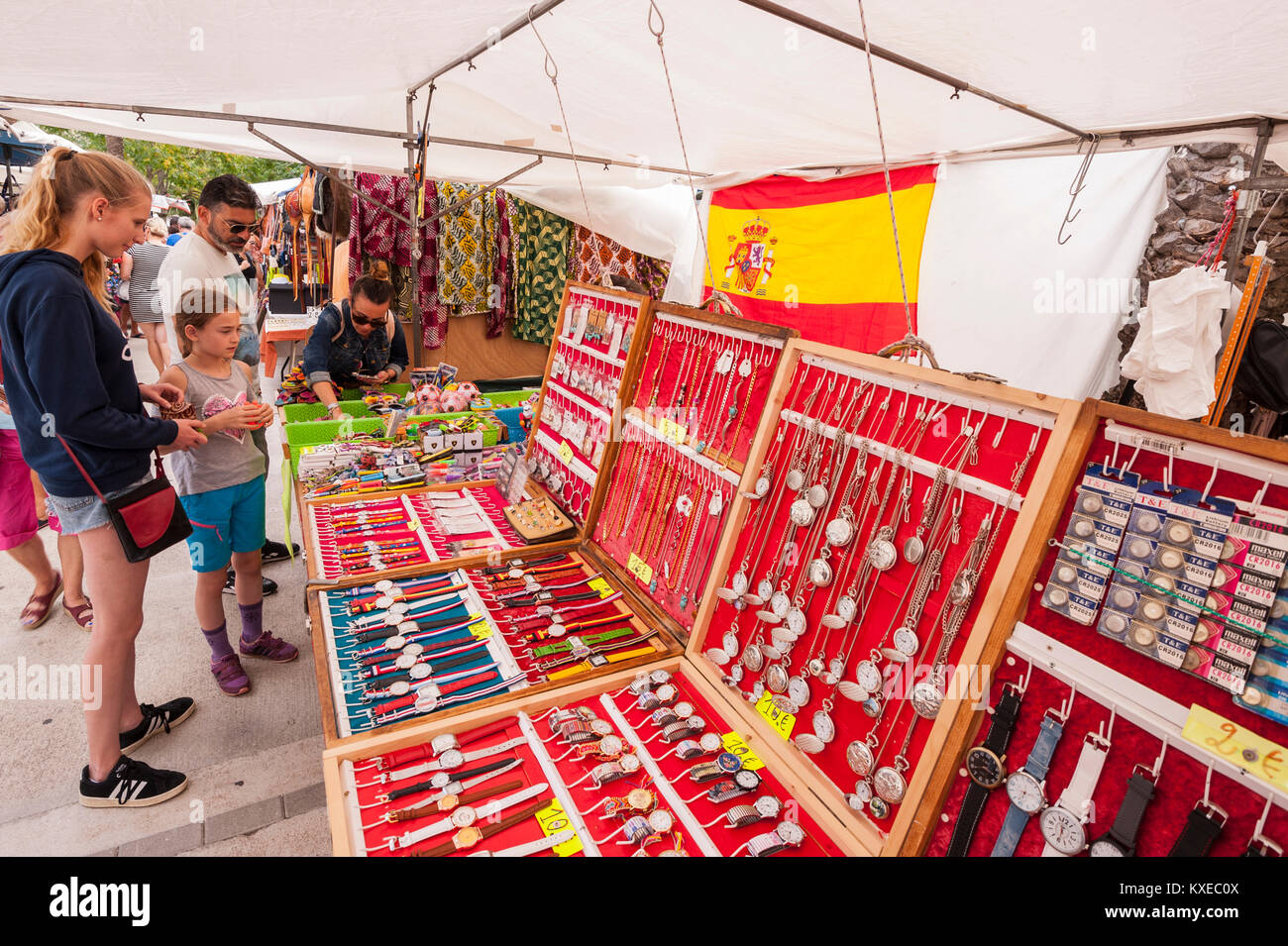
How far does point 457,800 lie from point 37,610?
3599mm

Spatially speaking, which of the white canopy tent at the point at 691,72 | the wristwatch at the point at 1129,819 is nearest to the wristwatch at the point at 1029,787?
the wristwatch at the point at 1129,819

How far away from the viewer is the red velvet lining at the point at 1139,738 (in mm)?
878

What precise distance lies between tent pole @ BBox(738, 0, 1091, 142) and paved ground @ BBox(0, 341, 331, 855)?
3.30 metres

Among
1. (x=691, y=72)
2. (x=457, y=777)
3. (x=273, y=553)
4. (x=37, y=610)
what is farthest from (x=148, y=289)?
(x=457, y=777)

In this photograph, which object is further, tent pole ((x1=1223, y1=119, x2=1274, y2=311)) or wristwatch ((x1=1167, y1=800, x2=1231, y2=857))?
tent pole ((x1=1223, y1=119, x2=1274, y2=311))

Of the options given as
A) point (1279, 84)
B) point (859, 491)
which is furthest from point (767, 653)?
point (1279, 84)

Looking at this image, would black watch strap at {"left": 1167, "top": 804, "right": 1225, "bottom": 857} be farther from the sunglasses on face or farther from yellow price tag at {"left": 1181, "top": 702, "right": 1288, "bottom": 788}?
the sunglasses on face

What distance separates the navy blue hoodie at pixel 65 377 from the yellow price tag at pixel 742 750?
2080 mm

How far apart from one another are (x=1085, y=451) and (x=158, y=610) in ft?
14.9

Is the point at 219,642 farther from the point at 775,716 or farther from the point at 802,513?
the point at 802,513

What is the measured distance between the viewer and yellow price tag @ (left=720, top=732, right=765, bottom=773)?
1528 mm

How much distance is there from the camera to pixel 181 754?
8.80ft

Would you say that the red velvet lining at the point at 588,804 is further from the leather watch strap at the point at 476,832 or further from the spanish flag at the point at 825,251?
the spanish flag at the point at 825,251

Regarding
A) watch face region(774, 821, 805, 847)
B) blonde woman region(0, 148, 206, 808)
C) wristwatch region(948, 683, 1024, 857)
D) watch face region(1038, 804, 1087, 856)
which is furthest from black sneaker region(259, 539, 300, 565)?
watch face region(1038, 804, 1087, 856)
